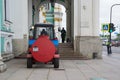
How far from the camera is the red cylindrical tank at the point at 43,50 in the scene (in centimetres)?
1711

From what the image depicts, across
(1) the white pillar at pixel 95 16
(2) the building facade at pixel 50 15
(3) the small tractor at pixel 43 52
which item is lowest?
(3) the small tractor at pixel 43 52

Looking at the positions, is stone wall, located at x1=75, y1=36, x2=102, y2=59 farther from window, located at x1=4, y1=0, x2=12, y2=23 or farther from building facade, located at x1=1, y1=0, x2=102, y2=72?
window, located at x1=4, y1=0, x2=12, y2=23

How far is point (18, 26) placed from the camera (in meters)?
26.3

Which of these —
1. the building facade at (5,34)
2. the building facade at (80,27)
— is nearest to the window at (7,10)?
the building facade at (5,34)

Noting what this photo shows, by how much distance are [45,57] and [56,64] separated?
77cm

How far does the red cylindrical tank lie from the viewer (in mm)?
17109

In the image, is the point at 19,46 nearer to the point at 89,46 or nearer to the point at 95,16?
the point at 89,46

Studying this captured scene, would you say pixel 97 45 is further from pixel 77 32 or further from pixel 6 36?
pixel 6 36

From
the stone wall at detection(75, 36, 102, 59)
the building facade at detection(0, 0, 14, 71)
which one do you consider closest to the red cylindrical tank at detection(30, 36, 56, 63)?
the building facade at detection(0, 0, 14, 71)

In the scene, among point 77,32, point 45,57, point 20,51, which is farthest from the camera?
point 77,32

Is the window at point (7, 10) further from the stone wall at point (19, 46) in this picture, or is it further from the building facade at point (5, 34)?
the stone wall at point (19, 46)

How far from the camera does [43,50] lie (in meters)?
17.1

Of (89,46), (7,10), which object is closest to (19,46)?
(7,10)

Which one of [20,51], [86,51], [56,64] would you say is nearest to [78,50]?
[86,51]
